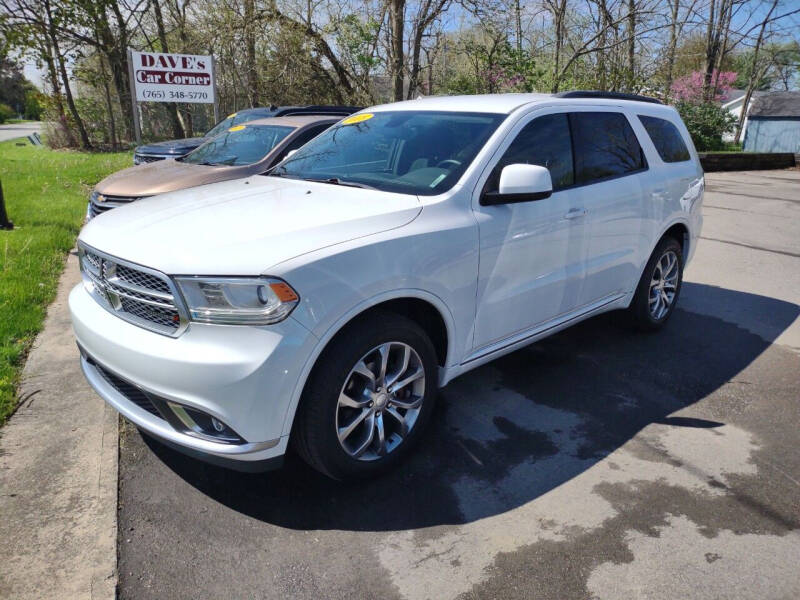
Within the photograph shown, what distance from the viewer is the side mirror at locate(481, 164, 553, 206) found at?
315cm

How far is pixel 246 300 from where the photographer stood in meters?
2.44

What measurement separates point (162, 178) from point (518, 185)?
16.1ft

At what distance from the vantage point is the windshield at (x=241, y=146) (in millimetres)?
7492

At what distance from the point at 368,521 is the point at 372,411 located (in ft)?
1.63

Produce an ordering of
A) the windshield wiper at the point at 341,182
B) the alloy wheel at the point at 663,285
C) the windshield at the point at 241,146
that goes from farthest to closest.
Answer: the windshield at the point at 241,146, the alloy wheel at the point at 663,285, the windshield wiper at the point at 341,182

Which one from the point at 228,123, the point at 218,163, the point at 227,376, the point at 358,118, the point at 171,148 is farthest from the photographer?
the point at 228,123

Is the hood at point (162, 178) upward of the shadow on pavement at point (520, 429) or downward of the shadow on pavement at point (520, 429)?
upward

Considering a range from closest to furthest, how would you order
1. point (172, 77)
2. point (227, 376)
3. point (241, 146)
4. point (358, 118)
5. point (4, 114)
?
1. point (227, 376)
2. point (358, 118)
3. point (241, 146)
4. point (172, 77)
5. point (4, 114)

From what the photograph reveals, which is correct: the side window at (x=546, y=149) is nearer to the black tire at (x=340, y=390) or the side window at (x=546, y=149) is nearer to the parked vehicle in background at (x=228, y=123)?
the black tire at (x=340, y=390)

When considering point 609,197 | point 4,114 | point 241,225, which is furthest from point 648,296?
point 4,114

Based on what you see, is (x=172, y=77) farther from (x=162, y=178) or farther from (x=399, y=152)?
(x=399, y=152)

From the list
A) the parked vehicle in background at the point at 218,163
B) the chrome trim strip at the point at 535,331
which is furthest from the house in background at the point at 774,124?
the chrome trim strip at the point at 535,331

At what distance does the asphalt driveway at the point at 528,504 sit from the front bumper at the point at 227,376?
0.42 m

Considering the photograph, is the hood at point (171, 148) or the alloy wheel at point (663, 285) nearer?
the alloy wheel at point (663, 285)
